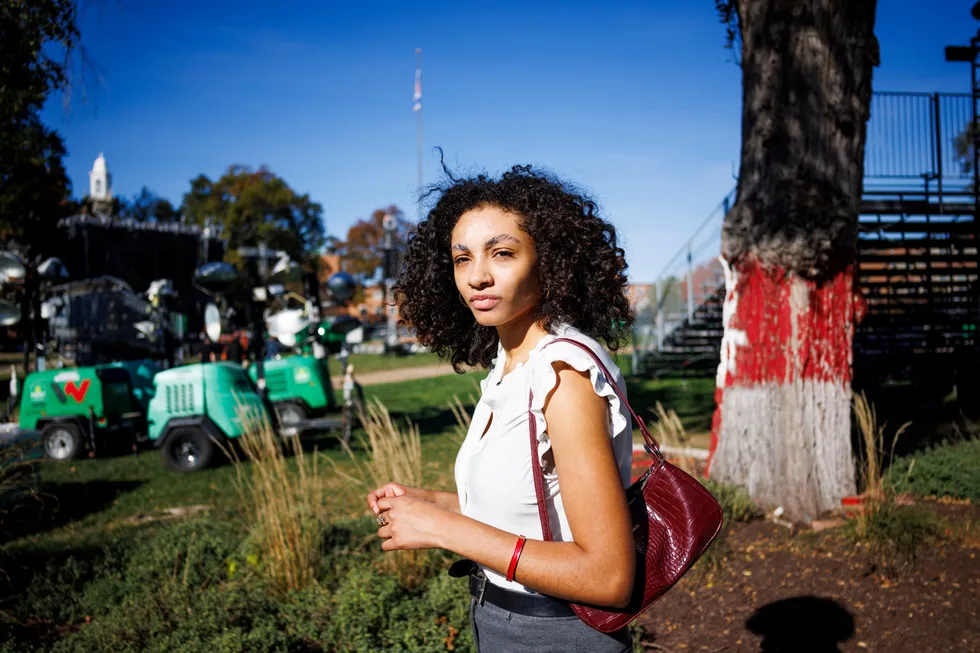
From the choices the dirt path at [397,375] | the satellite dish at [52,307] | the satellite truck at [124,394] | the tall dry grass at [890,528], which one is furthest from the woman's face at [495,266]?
the dirt path at [397,375]

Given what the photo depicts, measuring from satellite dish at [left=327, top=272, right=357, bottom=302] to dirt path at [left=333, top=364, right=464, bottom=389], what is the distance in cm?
640

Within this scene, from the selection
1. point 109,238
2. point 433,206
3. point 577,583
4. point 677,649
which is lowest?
point 677,649

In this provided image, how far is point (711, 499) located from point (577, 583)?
0.37 metres

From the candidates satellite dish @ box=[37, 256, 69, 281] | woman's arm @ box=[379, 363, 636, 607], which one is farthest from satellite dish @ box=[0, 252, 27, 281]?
woman's arm @ box=[379, 363, 636, 607]

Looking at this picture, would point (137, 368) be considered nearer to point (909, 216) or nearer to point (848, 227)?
point (848, 227)

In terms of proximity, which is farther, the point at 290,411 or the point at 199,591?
the point at 290,411

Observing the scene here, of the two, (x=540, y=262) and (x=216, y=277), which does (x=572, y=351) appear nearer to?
(x=540, y=262)

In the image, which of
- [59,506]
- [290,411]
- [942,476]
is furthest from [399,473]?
[290,411]

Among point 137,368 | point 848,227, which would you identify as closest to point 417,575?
point 848,227

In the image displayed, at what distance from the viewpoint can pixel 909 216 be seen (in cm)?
1310

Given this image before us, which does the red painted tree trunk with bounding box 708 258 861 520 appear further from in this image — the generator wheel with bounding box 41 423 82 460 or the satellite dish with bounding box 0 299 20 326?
the satellite dish with bounding box 0 299 20 326

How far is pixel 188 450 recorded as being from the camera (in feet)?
28.5

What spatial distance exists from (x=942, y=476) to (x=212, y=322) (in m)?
8.72

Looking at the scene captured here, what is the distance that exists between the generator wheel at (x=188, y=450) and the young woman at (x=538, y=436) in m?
7.46
